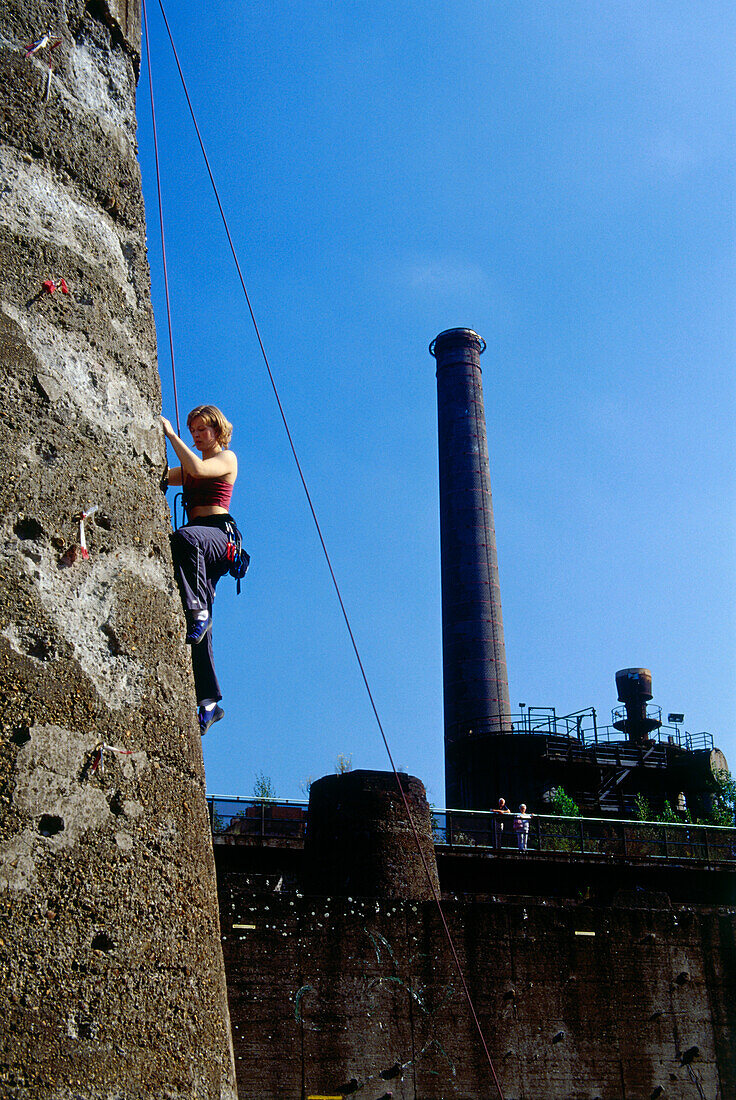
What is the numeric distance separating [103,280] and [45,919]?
1.53m

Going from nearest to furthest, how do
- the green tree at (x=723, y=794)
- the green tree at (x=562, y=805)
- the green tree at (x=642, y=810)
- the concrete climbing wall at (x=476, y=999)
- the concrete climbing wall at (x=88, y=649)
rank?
the concrete climbing wall at (x=88, y=649) < the concrete climbing wall at (x=476, y=999) < the green tree at (x=562, y=805) < the green tree at (x=642, y=810) < the green tree at (x=723, y=794)

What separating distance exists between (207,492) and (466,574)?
3256cm

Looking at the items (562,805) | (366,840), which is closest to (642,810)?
(562,805)

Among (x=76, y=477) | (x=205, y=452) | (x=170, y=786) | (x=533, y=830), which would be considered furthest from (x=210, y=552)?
(x=533, y=830)

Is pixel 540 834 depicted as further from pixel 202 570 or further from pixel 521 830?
pixel 202 570

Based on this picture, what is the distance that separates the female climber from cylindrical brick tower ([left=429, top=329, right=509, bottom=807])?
98.0ft

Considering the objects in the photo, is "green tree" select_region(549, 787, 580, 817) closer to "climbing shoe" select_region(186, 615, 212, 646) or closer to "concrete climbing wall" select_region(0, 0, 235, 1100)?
"climbing shoe" select_region(186, 615, 212, 646)

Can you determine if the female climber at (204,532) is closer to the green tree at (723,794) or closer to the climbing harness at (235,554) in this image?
the climbing harness at (235,554)

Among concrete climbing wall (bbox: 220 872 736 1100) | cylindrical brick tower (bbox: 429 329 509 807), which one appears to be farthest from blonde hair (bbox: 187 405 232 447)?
cylindrical brick tower (bbox: 429 329 509 807)

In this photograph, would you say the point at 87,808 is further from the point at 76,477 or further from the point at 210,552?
the point at 210,552

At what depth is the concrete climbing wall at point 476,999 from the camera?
31.0 ft

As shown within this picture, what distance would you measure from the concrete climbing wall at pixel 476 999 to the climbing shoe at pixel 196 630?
24.8ft

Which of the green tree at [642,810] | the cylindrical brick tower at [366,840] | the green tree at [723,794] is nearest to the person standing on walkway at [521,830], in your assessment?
the cylindrical brick tower at [366,840]

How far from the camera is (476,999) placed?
407 inches
